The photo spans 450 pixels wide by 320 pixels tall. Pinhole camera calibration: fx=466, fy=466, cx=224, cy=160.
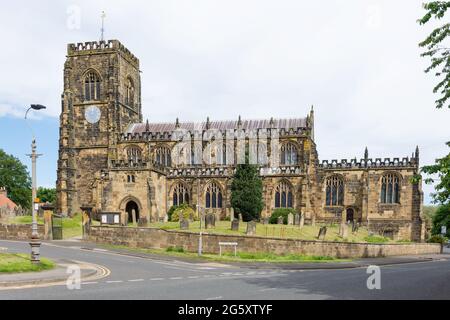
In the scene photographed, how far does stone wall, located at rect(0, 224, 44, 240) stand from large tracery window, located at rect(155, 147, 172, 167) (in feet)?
76.4

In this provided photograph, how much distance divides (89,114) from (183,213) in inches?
785

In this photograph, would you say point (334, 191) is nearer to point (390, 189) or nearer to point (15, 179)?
point (390, 189)

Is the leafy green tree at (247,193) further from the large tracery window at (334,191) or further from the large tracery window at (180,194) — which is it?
the large tracery window at (334,191)

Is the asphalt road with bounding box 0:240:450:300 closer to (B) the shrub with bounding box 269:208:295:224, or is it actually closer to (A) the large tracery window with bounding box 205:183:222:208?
(B) the shrub with bounding box 269:208:295:224

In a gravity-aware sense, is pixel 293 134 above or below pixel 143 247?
above

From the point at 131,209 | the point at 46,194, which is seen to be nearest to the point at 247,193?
the point at 131,209

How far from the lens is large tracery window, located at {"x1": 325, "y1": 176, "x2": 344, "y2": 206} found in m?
57.2

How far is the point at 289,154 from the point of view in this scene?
57.9m

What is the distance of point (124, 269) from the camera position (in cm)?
2117

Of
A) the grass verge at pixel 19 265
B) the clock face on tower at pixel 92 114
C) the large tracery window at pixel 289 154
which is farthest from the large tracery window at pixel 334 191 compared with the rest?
the grass verge at pixel 19 265

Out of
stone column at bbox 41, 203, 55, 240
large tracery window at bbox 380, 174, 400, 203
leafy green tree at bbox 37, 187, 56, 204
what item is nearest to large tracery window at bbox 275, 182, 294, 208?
large tracery window at bbox 380, 174, 400, 203
